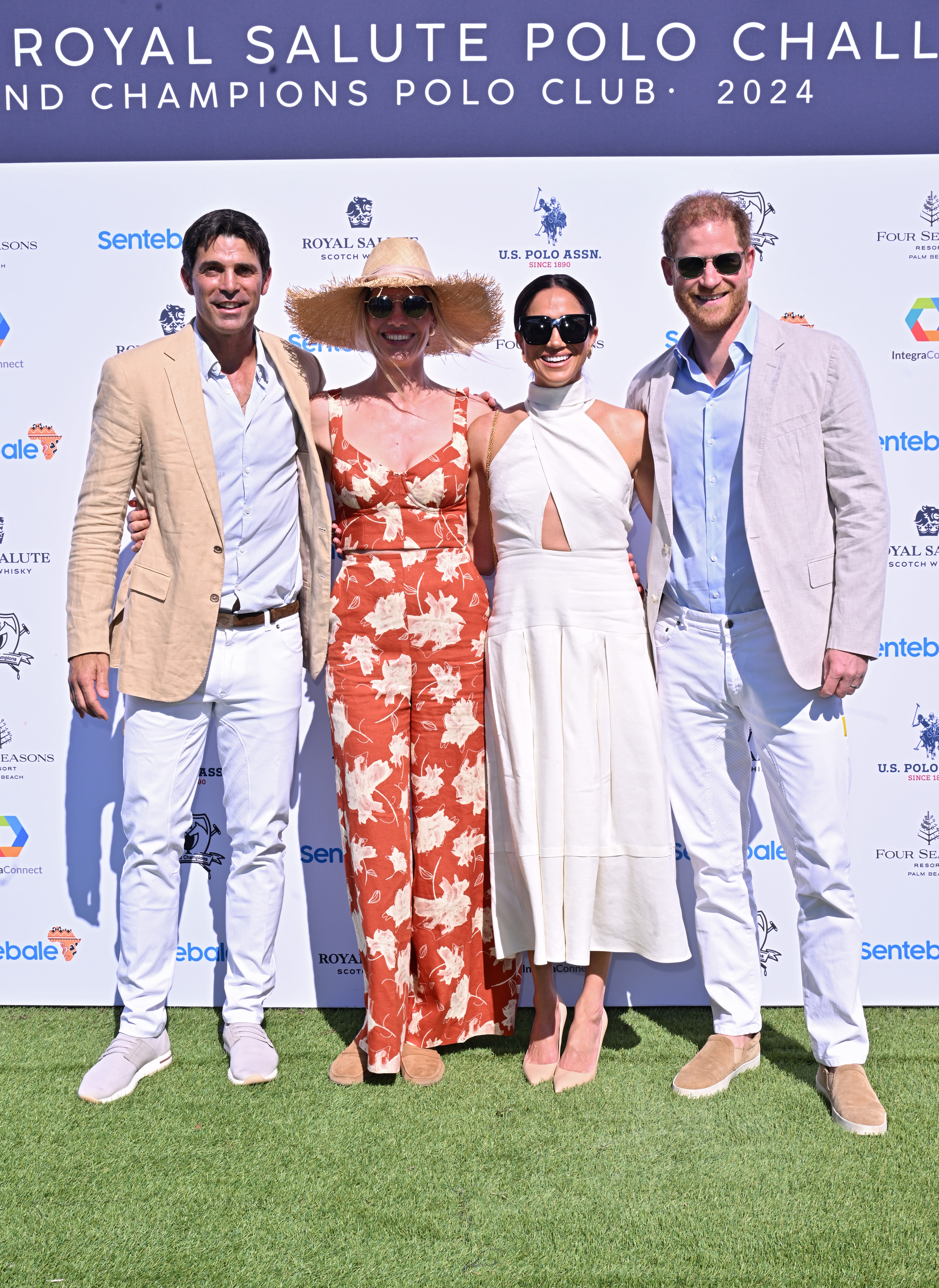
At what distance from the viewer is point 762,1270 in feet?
7.38

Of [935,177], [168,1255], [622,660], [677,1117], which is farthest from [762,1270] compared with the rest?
[935,177]

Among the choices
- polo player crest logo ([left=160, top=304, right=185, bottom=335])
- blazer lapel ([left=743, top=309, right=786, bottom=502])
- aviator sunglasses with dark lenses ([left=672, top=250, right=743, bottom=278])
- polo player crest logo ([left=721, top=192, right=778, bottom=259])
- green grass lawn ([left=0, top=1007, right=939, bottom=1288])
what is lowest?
green grass lawn ([left=0, top=1007, right=939, bottom=1288])

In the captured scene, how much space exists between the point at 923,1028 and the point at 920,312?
2394mm

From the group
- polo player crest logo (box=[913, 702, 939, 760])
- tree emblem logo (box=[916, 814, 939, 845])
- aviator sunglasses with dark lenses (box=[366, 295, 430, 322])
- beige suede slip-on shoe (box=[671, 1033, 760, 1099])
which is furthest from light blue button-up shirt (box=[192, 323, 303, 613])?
tree emblem logo (box=[916, 814, 939, 845])

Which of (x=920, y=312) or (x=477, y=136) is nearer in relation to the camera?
(x=920, y=312)

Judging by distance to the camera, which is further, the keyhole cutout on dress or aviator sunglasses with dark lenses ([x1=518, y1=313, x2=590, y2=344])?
the keyhole cutout on dress

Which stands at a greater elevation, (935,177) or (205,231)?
(935,177)

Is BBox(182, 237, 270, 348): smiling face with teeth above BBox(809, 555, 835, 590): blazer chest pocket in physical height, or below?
above

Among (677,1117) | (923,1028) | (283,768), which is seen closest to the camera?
(677,1117)

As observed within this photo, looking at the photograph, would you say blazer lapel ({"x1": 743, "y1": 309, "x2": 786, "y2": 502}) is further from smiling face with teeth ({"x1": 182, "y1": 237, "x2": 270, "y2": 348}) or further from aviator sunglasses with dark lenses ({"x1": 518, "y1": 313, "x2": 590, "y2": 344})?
smiling face with teeth ({"x1": 182, "y1": 237, "x2": 270, "y2": 348})

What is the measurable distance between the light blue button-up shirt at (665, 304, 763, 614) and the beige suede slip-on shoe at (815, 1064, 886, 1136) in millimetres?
1301

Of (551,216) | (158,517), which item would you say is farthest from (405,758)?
(551,216)

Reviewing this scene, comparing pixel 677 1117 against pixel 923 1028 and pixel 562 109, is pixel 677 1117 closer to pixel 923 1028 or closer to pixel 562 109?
pixel 923 1028

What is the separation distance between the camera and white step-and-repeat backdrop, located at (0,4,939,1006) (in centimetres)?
359
